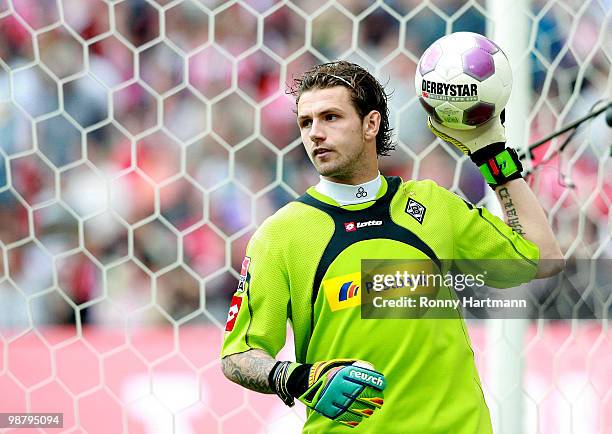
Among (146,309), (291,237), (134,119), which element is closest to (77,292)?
(146,309)

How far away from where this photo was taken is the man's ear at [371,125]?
2240 millimetres

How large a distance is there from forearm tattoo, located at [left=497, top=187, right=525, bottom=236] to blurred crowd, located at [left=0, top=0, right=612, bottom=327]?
1.07 metres

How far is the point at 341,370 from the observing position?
1.86 m

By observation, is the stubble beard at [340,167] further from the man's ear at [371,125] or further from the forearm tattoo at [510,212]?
the forearm tattoo at [510,212]

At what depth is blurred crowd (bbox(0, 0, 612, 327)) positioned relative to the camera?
3.31 meters

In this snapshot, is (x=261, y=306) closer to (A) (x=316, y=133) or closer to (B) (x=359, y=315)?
(B) (x=359, y=315)

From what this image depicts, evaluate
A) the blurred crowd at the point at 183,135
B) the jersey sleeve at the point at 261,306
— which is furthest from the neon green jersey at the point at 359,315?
the blurred crowd at the point at 183,135

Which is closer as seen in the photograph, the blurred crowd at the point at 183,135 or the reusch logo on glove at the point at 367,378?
the reusch logo on glove at the point at 367,378

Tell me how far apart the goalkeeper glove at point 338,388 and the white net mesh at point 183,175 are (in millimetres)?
1324

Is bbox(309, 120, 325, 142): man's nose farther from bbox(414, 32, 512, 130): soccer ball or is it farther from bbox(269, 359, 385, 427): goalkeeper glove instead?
bbox(269, 359, 385, 427): goalkeeper glove

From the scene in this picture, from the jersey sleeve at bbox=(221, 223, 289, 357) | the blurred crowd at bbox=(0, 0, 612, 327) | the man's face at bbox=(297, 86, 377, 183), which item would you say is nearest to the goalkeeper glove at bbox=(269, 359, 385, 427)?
the jersey sleeve at bbox=(221, 223, 289, 357)

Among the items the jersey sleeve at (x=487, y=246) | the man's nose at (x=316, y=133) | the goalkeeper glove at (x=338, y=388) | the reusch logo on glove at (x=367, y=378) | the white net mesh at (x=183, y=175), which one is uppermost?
the man's nose at (x=316, y=133)

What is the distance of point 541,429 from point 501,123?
70.0 inches

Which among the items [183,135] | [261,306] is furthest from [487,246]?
[183,135]
